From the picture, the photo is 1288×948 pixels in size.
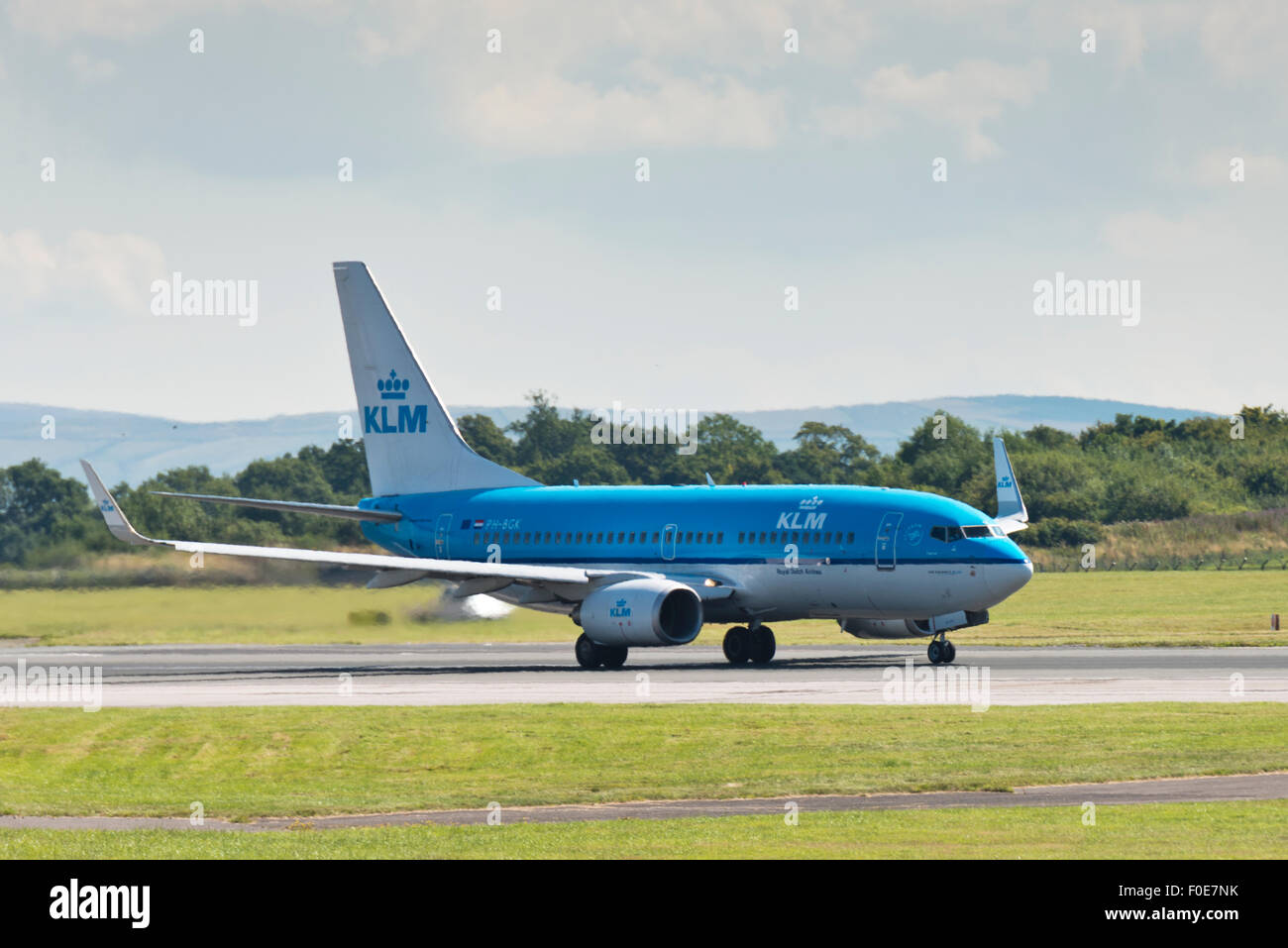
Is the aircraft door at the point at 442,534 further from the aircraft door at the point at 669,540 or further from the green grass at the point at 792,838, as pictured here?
the green grass at the point at 792,838

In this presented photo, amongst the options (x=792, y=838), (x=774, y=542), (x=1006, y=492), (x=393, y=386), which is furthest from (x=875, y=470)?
(x=792, y=838)

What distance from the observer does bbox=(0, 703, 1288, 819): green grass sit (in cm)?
2505

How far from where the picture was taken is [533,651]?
5712 centimetres

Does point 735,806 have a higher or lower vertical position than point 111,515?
lower

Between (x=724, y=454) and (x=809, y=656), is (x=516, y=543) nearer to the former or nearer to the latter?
(x=809, y=656)

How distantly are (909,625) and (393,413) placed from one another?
1787 cm

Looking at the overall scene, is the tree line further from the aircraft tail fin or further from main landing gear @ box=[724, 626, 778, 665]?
main landing gear @ box=[724, 626, 778, 665]

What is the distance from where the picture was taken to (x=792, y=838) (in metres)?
19.8

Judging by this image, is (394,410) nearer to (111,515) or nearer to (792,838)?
(111,515)

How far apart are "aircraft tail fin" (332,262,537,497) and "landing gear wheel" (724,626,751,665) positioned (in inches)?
408

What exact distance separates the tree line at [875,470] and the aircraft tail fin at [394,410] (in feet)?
65.9

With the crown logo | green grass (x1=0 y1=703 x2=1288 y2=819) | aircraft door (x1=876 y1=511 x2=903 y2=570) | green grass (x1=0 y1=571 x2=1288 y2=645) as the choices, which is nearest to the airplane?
aircraft door (x1=876 y1=511 x2=903 y2=570)

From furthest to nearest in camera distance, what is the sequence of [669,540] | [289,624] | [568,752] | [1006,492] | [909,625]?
[1006,492], [289,624], [909,625], [669,540], [568,752]
